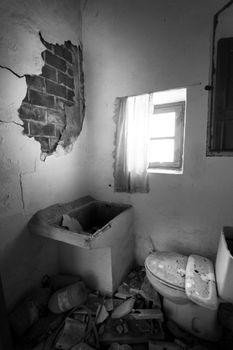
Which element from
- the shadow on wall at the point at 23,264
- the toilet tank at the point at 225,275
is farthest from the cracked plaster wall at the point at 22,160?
the toilet tank at the point at 225,275

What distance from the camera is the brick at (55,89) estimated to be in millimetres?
1503

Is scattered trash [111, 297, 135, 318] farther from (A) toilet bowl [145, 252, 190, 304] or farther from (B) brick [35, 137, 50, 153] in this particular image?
(B) brick [35, 137, 50, 153]

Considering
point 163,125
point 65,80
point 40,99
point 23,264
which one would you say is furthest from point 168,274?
point 65,80

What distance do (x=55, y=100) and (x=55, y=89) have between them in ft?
0.29

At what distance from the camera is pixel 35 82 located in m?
1.40

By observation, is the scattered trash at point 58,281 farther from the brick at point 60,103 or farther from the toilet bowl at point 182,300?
the brick at point 60,103

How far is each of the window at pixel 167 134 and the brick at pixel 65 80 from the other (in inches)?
29.9

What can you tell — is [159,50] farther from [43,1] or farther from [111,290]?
[111,290]

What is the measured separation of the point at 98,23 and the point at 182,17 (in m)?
0.76

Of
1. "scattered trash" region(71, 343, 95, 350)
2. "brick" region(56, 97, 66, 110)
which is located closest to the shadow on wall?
"scattered trash" region(71, 343, 95, 350)

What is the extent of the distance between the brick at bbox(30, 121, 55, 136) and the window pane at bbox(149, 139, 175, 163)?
882 millimetres

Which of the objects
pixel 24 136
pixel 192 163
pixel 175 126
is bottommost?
pixel 192 163

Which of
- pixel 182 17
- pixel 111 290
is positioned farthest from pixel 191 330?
pixel 182 17

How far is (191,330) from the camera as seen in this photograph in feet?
4.14
